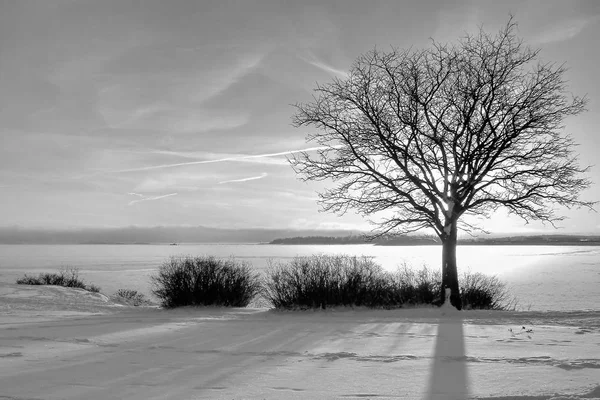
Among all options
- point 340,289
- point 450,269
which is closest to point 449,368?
point 450,269

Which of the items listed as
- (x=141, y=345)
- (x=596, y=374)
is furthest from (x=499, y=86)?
(x=141, y=345)

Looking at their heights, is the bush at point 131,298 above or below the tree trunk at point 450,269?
below

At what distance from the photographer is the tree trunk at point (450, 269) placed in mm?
14352

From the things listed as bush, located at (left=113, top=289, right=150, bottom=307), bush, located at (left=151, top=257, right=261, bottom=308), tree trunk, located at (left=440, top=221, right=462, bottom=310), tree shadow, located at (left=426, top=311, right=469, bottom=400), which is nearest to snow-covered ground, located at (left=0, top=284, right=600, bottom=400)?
tree shadow, located at (left=426, top=311, right=469, bottom=400)

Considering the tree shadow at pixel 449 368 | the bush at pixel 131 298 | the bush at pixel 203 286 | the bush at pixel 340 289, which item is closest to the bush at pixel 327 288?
the bush at pixel 340 289

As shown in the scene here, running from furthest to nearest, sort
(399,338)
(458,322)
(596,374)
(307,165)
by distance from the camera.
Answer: (307,165), (458,322), (399,338), (596,374)

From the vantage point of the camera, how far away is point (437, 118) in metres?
14.7

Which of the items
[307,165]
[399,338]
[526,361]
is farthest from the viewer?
[307,165]

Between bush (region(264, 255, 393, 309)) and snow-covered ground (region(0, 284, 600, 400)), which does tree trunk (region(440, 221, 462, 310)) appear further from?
bush (region(264, 255, 393, 309))

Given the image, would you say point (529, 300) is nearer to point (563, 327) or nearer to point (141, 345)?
point (563, 327)

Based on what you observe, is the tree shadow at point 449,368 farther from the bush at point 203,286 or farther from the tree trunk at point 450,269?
the bush at point 203,286

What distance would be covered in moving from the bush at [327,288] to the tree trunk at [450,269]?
1.89m

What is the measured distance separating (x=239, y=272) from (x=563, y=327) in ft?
34.6

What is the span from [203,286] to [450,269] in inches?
323
